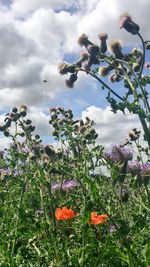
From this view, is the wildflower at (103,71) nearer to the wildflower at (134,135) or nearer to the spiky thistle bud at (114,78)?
the spiky thistle bud at (114,78)

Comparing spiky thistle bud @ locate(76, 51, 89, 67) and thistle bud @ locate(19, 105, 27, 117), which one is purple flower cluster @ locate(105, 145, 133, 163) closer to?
spiky thistle bud @ locate(76, 51, 89, 67)

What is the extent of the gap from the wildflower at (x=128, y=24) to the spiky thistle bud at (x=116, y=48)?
7.9 inches

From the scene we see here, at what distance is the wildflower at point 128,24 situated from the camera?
224 inches

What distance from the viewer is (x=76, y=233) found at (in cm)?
410

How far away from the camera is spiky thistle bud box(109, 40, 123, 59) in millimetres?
5602

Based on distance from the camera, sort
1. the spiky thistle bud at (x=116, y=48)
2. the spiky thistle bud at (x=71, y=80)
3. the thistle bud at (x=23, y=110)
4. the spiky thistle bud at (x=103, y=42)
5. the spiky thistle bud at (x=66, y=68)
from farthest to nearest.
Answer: the thistle bud at (x=23, y=110), the spiky thistle bud at (x=71, y=80), the spiky thistle bud at (x=66, y=68), the spiky thistle bud at (x=103, y=42), the spiky thistle bud at (x=116, y=48)

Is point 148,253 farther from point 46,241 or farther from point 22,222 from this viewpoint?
point 22,222

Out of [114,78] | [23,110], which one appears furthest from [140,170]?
[23,110]

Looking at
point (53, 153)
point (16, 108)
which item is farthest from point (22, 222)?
point (16, 108)

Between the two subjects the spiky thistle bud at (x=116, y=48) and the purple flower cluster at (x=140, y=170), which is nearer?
the purple flower cluster at (x=140, y=170)

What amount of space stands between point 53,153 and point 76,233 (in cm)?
116

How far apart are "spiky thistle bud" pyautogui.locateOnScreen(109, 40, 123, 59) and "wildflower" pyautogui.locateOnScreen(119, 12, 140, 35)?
202 millimetres

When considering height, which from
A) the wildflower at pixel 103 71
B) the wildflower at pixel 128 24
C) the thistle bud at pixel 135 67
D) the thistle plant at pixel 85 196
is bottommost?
the thistle plant at pixel 85 196

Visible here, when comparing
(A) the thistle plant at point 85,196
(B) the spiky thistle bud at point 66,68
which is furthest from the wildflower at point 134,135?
(B) the spiky thistle bud at point 66,68
